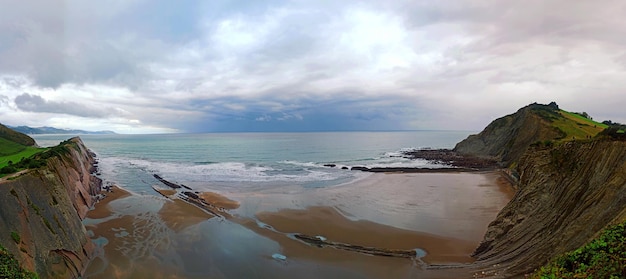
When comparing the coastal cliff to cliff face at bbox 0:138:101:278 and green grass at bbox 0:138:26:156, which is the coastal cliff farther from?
green grass at bbox 0:138:26:156

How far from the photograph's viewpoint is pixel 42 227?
14523mm

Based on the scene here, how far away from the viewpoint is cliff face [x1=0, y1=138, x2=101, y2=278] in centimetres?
1241

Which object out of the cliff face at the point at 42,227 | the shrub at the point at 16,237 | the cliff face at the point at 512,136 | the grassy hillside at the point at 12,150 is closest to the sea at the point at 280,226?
the cliff face at the point at 42,227

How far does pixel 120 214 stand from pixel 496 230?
91.2 feet

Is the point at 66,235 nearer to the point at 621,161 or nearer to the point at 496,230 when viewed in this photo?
the point at 496,230

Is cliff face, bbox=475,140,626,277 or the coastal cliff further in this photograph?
the coastal cliff

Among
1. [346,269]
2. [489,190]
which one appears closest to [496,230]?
[346,269]

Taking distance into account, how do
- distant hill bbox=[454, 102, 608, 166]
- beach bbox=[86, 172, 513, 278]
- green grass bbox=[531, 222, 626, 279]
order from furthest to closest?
1. distant hill bbox=[454, 102, 608, 166]
2. beach bbox=[86, 172, 513, 278]
3. green grass bbox=[531, 222, 626, 279]

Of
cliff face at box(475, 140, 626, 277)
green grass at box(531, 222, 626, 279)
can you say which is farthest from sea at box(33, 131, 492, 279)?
green grass at box(531, 222, 626, 279)

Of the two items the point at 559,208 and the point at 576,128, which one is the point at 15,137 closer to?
the point at 559,208

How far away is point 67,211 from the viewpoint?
60.3 feet

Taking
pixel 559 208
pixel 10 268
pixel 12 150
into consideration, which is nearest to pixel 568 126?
pixel 559 208

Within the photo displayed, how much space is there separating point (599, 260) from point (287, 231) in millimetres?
17644

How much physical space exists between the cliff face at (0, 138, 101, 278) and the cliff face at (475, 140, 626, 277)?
19204mm
